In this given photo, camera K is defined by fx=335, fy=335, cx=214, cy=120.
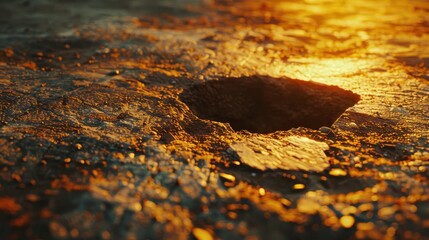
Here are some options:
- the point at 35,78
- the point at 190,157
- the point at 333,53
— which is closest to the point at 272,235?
the point at 190,157

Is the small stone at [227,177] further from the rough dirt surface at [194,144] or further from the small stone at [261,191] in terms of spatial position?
the small stone at [261,191]

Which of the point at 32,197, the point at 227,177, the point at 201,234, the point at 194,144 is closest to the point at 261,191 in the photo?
the point at 227,177

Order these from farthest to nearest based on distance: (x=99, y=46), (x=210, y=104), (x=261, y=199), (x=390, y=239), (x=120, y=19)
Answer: (x=120, y=19) → (x=99, y=46) → (x=210, y=104) → (x=261, y=199) → (x=390, y=239)

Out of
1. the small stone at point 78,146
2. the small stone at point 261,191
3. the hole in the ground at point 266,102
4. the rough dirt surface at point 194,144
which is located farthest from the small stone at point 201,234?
the hole in the ground at point 266,102

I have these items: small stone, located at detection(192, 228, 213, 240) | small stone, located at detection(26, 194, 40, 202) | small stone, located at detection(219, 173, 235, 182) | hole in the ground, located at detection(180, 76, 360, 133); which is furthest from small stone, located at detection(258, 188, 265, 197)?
hole in the ground, located at detection(180, 76, 360, 133)

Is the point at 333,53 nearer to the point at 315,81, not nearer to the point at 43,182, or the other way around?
the point at 315,81

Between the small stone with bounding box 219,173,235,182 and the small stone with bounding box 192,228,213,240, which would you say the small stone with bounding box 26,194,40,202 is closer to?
the small stone with bounding box 192,228,213,240
